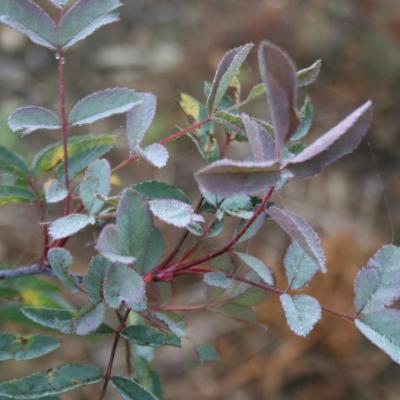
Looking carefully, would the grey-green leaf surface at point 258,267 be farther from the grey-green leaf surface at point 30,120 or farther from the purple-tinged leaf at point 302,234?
the grey-green leaf surface at point 30,120

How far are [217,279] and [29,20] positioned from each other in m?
0.27

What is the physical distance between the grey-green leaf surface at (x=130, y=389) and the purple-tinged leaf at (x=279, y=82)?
0.82ft

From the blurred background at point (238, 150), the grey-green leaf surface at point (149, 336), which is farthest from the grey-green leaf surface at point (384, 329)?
the blurred background at point (238, 150)

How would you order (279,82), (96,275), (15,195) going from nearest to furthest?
(279,82), (96,275), (15,195)

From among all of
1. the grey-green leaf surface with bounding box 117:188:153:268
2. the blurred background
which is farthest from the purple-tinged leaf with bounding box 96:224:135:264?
the blurred background

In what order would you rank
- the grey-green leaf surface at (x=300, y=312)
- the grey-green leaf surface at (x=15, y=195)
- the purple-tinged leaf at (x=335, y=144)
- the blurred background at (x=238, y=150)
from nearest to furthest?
the purple-tinged leaf at (x=335, y=144) < the grey-green leaf surface at (x=300, y=312) < the grey-green leaf surface at (x=15, y=195) < the blurred background at (x=238, y=150)

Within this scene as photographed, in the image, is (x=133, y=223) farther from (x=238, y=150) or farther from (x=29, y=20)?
(x=238, y=150)

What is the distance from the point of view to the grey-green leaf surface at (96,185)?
22.8 inches

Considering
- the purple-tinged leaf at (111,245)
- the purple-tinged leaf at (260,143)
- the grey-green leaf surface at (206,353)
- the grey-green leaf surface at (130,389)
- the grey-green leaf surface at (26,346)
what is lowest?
the grey-green leaf surface at (206,353)

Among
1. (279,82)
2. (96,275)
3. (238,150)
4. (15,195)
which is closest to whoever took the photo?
(279,82)

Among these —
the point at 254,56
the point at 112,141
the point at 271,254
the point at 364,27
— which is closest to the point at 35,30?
the point at 112,141

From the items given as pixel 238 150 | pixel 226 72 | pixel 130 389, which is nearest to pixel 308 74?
pixel 226 72

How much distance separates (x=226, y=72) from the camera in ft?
1.87

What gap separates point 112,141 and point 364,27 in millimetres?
2611
